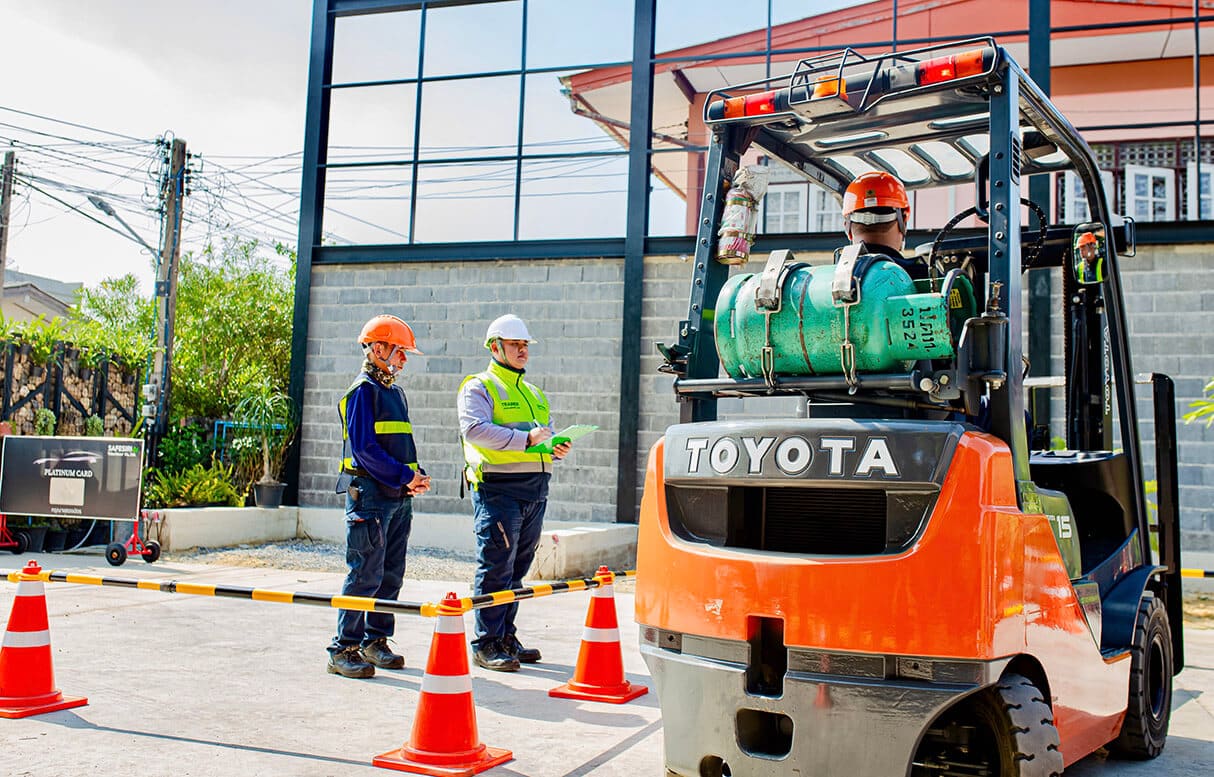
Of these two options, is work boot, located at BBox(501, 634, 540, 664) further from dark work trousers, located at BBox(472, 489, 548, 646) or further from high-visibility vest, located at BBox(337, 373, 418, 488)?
high-visibility vest, located at BBox(337, 373, 418, 488)

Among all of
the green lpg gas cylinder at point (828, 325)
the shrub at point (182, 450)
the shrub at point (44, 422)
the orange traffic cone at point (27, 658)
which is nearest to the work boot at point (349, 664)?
the orange traffic cone at point (27, 658)

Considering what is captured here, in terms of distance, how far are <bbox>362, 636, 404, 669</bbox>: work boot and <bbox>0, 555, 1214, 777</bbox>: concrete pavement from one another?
6cm

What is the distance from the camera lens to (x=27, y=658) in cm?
546

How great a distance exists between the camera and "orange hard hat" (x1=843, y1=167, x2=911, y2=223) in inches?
167

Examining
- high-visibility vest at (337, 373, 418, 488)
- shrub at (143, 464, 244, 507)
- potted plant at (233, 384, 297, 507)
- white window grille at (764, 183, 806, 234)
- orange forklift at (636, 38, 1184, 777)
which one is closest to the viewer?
orange forklift at (636, 38, 1184, 777)

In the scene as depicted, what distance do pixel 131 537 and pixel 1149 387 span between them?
469 inches

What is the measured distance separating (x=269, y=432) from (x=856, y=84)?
1279 cm

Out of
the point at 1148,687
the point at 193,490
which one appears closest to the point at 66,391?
the point at 193,490

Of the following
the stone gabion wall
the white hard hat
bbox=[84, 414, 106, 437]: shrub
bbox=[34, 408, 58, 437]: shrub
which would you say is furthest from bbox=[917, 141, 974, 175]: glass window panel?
bbox=[84, 414, 106, 437]: shrub

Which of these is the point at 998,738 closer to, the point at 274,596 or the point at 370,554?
the point at 274,596

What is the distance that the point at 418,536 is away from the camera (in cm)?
1480

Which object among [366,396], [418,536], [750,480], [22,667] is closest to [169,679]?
[22,667]

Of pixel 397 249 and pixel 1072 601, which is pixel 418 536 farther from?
pixel 1072 601

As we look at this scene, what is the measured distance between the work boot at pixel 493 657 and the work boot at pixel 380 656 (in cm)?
48
